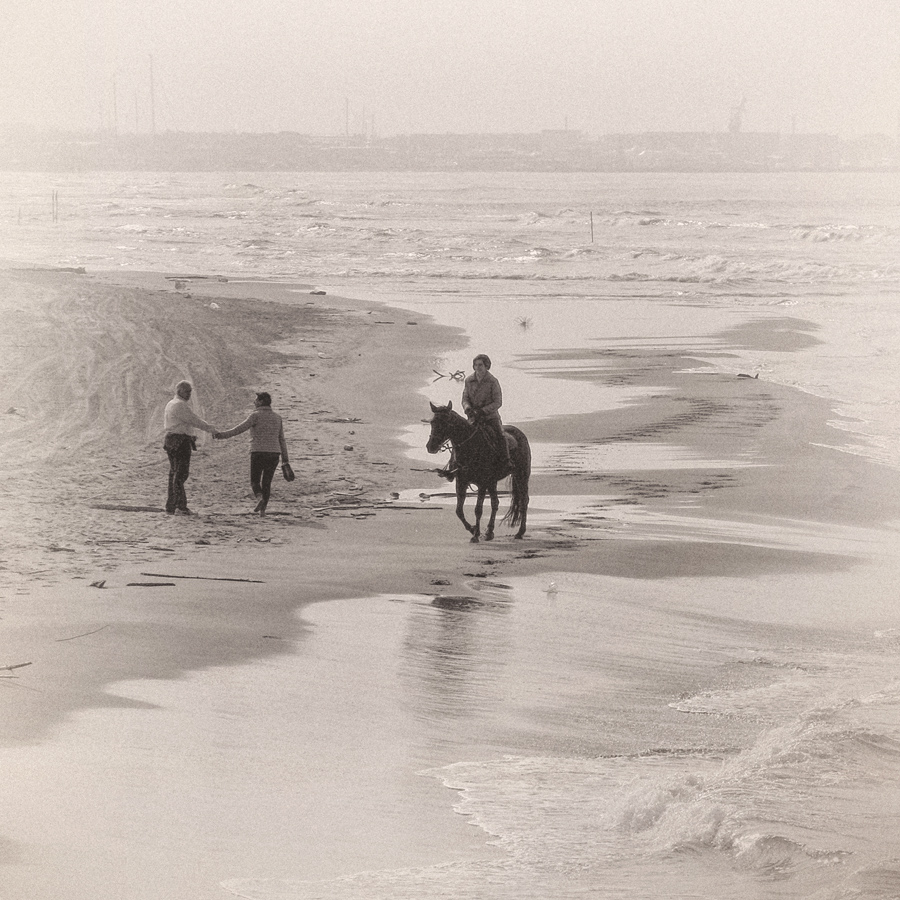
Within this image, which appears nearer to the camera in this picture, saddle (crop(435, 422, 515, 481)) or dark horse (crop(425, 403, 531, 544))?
dark horse (crop(425, 403, 531, 544))

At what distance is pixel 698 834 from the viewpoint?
7.66m

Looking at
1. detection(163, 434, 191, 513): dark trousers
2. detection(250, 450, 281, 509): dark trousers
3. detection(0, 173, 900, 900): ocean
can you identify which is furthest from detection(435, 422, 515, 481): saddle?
detection(163, 434, 191, 513): dark trousers

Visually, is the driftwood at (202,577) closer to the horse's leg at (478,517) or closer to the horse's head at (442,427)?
the horse's head at (442,427)

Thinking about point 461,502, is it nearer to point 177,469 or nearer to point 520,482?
point 520,482

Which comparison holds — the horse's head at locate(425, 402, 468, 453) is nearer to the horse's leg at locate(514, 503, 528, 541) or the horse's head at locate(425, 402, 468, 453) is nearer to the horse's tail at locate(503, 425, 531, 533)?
the horse's tail at locate(503, 425, 531, 533)

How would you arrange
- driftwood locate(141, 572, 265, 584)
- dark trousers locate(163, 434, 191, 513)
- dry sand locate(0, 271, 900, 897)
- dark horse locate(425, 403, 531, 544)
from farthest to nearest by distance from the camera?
1. dark trousers locate(163, 434, 191, 513)
2. dark horse locate(425, 403, 531, 544)
3. driftwood locate(141, 572, 265, 584)
4. dry sand locate(0, 271, 900, 897)

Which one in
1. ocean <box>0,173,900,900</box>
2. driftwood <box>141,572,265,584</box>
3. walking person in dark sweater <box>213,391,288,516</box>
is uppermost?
walking person in dark sweater <box>213,391,288,516</box>

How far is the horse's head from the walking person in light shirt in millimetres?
2525

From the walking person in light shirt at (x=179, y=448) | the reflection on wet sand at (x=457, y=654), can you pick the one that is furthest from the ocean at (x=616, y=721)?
the walking person in light shirt at (x=179, y=448)

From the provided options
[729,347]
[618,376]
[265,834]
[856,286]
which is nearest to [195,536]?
[265,834]

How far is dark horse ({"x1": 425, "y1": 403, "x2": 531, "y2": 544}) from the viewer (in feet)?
45.5

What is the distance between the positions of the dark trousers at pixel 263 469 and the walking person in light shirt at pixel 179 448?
594 mm

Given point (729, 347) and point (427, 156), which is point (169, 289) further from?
point (427, 156)

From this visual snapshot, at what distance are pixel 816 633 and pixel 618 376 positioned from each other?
15.3 m
